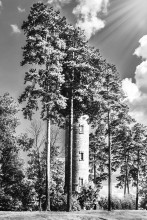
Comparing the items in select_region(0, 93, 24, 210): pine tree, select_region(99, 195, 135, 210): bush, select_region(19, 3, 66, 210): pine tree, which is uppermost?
select_region(19, 3, 66, 210): pine tree

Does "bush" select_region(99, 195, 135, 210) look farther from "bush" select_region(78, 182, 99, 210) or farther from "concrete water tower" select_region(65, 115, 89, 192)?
"bush" select_region(78, 182, 99, 210)

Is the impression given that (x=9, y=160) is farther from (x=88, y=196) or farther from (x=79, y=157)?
(x=79, y=157)

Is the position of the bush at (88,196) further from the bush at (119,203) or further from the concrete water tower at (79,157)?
the bush at (119,203)

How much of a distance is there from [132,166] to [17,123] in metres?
31.9

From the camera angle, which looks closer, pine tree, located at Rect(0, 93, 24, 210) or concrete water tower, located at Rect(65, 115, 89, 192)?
pine tree, located at Rect(0, 93, 24, 210)

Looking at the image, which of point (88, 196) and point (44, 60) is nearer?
point (44, 60)

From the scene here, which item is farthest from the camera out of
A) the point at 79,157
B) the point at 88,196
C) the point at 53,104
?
the point at 79,157

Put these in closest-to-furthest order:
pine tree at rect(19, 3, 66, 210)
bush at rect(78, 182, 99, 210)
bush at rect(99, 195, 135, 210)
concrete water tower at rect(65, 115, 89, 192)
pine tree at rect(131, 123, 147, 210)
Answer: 1. pine tree at rect(19, 3, 66, 210)
2. bush at rect(78, 182, 99, 210)
3. concrete water tower at rect(65, 115, 89, 192)
4. bush at rect(99, 195, 135, 210)
5. pine tree at rect(131, 123, 147, 210)

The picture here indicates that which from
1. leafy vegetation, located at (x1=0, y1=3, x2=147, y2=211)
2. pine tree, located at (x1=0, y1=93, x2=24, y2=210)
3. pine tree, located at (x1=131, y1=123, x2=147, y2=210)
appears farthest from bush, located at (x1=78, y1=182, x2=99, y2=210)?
pine tree, located at (x1=131, y1=123, x2=147, y2=210)

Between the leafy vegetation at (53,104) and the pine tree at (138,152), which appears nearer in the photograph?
the leafy vegetation at (53,104)

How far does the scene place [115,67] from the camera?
37500mm

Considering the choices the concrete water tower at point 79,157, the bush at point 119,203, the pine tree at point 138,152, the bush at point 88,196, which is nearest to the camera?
the bush at point 88,196

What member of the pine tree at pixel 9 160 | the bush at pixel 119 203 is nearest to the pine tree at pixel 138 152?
the bush at pixel 119 203

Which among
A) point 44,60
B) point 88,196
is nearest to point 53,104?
point 44,60
